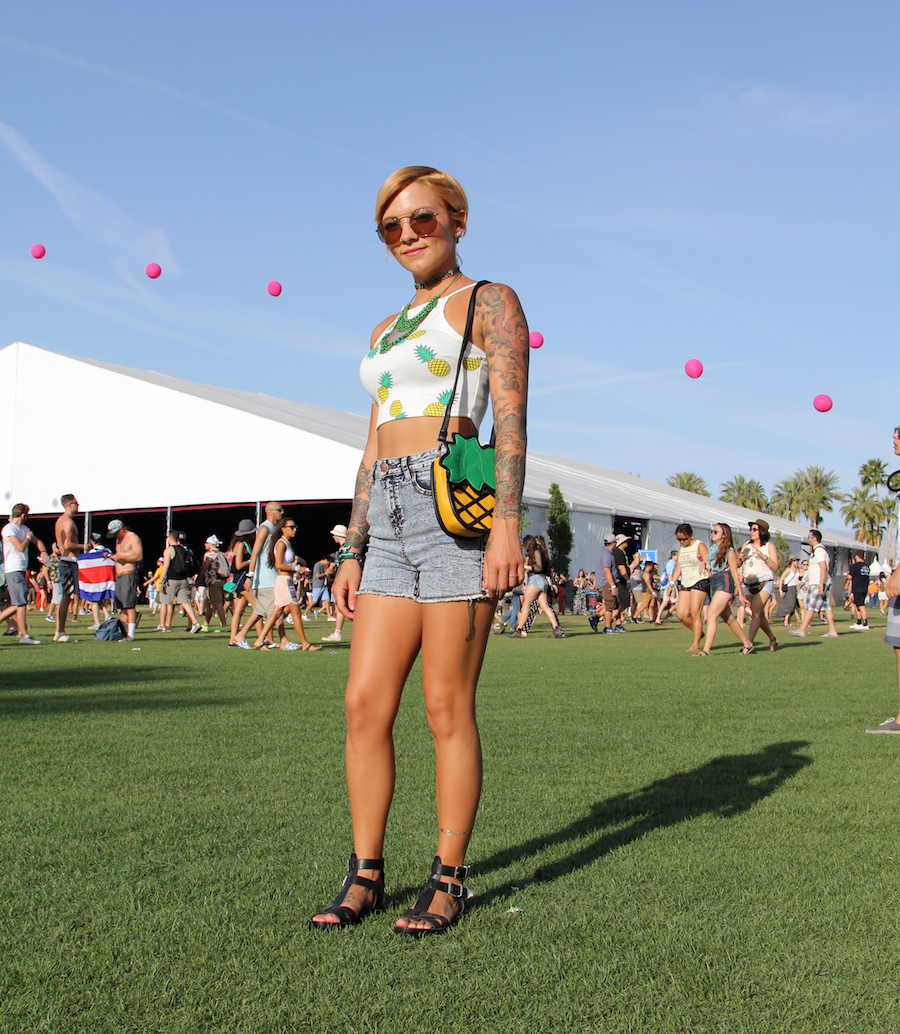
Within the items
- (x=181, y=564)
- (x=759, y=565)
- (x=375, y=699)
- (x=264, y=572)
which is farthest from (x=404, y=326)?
(x=181, y=564)

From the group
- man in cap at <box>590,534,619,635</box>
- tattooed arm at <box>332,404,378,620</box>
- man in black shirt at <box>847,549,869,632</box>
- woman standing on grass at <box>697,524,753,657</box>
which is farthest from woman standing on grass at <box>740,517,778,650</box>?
tattooed arm at <box>332,404,378,620</box>

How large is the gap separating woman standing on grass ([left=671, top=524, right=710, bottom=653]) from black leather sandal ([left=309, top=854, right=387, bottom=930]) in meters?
11.7

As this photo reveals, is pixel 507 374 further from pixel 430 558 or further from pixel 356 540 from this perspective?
pixel 356 540

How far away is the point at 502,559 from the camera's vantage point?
278 cm

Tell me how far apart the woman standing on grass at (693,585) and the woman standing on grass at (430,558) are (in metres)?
11.6

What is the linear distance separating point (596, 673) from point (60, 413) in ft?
83.0

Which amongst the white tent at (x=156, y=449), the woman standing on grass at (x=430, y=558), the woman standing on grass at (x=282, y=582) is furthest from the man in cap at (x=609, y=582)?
the woman standing on grass at (x=430, y=558)

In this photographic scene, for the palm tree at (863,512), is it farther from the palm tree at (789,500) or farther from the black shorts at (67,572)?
the black shorts at (67,572)

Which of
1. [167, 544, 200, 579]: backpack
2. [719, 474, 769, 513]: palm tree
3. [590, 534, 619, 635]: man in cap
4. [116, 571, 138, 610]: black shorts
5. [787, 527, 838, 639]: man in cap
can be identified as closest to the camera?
[116, 571, 138, 610]: black shorts

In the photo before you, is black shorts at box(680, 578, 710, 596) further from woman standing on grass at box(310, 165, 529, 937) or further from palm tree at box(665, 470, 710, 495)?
palm tree at box(665, 470, 710, 495)

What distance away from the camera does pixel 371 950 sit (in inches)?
104

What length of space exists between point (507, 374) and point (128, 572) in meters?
12.9

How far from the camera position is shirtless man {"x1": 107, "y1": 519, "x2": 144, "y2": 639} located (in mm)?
14594

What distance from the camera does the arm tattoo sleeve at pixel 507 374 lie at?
115 inches
